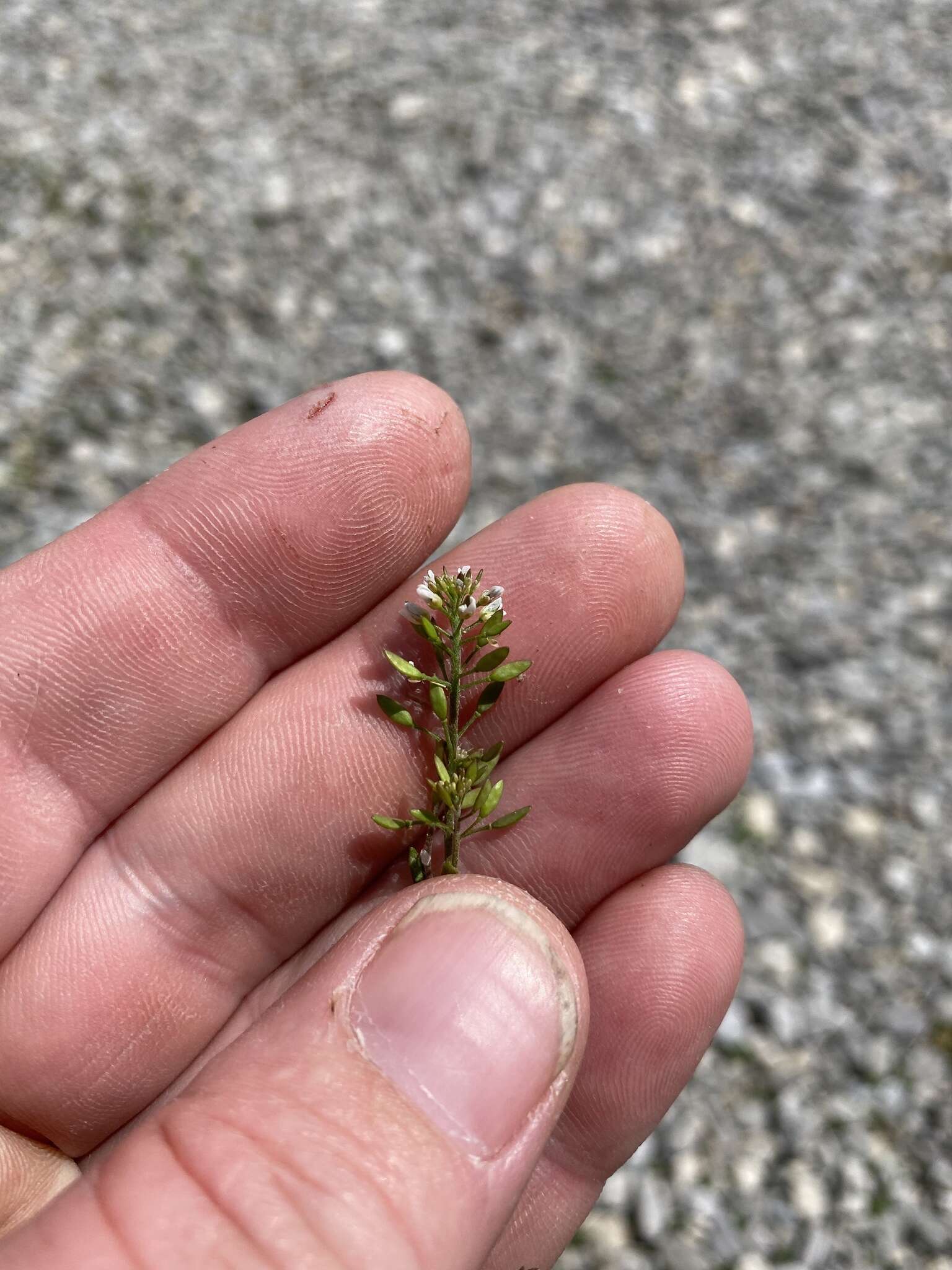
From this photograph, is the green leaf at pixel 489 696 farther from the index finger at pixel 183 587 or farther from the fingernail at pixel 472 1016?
the fingernail at pixel 472 1016

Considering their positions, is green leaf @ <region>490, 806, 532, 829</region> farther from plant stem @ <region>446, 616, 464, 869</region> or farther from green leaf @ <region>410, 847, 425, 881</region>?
green leaf @ <region>410, 847, 425, 881</region>

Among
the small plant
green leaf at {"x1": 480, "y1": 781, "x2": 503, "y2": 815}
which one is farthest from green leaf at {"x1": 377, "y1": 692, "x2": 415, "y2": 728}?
green leaf at {"x1": 480, "y1": 781, "x2": 503, "y2": 815}

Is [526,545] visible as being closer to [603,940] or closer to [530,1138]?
[603,940]

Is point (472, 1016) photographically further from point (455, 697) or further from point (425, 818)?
point (455, 697)

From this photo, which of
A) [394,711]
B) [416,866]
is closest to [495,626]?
[394,711]

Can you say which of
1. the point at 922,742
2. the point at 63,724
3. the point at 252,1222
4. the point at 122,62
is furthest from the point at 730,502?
the point at 122,62
